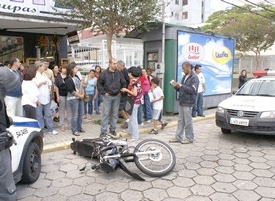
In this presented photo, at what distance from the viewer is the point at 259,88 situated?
688 cm

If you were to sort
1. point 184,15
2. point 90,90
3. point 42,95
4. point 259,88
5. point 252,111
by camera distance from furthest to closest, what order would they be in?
point 184,15
point 90,90
point 259,88
point 42,95
point 252,111

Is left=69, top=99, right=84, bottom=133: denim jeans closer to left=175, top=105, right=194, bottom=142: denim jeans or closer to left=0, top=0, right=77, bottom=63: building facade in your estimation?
left=175, top=105, right=194, bottom=142: denim jeans

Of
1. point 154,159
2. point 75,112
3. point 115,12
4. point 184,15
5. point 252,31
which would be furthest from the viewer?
point 184,15

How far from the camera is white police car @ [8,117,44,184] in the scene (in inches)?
141

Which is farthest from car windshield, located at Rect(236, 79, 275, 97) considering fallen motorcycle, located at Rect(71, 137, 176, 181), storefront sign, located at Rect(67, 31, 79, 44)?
storefront sign, located at Rect(67, 31, 79, 44)

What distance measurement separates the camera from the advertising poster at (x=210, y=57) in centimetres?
884

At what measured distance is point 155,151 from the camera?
439 centimetres

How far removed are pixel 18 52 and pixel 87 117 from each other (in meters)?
4.44

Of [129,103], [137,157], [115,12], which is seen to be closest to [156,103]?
[129,103]

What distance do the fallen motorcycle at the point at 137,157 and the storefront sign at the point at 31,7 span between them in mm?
5445

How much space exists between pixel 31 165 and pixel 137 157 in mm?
1532

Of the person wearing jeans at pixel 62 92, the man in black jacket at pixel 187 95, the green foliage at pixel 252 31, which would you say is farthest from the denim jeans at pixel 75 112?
the green foliage at pixel 252 31

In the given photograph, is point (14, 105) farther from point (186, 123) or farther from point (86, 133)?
point (186, 123)

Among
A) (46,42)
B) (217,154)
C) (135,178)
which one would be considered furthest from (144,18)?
(46,42)
